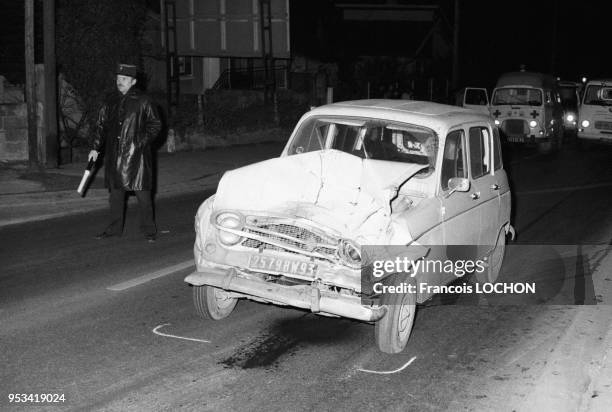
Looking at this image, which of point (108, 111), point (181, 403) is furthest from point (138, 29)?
point (181, 403)

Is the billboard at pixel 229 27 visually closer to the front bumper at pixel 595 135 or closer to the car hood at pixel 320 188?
the front bumper at pixel 595 135

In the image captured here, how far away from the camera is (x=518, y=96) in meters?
25.2

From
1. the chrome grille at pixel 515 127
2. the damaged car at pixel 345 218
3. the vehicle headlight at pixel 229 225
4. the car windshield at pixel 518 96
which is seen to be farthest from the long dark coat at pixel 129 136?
the car windshield at pixel 518 96

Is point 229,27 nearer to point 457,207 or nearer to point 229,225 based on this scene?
point 457,207

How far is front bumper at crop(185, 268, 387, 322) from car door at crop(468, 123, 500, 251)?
2089 mm

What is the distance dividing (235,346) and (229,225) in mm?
903

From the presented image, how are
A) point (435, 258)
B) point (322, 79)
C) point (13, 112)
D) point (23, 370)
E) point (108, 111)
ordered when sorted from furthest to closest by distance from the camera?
1. point (322, 79)
2. point (13, 112)
3. point (108, 111)
4. point (435, 258)
5. point (23, 370)

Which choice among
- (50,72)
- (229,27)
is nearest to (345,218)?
(50,72)

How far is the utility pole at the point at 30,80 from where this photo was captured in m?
14.4

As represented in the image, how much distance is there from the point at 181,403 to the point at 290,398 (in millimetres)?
677

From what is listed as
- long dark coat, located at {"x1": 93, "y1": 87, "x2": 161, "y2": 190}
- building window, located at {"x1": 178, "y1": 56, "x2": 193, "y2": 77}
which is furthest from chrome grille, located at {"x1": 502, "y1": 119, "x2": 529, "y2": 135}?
long dark coat, located at {"x1": 93, "y1": 87, "x2": 161, "y2": 190}

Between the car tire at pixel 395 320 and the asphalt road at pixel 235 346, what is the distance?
0.36ft

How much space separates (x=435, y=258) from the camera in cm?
635

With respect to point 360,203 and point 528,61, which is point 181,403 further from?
point 528,61
